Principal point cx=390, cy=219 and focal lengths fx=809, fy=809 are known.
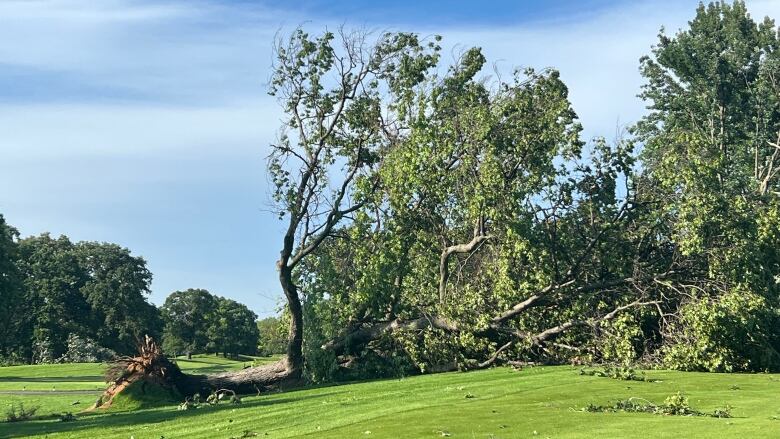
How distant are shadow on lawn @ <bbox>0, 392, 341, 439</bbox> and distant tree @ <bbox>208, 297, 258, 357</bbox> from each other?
7865 centimetres

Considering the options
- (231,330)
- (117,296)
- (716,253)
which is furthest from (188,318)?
(716,253)

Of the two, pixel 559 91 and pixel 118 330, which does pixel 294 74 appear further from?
pixel 118 330

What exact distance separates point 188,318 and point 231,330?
6558 millimetres

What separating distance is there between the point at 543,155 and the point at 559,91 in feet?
12.5

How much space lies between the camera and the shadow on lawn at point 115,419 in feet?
74.3

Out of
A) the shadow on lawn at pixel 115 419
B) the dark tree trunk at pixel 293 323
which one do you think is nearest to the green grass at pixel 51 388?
the shadow on lawn at pixel 115 419

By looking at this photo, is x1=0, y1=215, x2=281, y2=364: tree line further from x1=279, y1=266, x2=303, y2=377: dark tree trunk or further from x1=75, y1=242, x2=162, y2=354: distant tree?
x1=279, y1=266, x2=303, y2=377: dark tree trunk

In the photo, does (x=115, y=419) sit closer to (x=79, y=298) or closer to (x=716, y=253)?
(x=716, y=253)

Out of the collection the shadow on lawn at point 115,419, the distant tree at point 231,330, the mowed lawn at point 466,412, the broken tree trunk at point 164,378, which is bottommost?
the mowed lawn at point 466,412

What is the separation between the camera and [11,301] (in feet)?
222

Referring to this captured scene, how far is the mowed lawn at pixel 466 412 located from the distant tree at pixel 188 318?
254 ft

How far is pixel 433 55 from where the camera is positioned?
121 feet

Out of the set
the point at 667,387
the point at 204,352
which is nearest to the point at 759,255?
the point at 667,387

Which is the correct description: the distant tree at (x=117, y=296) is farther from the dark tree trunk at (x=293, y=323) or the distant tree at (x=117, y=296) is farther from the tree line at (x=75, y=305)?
the dark tree trunk at (x=293, y=323)
